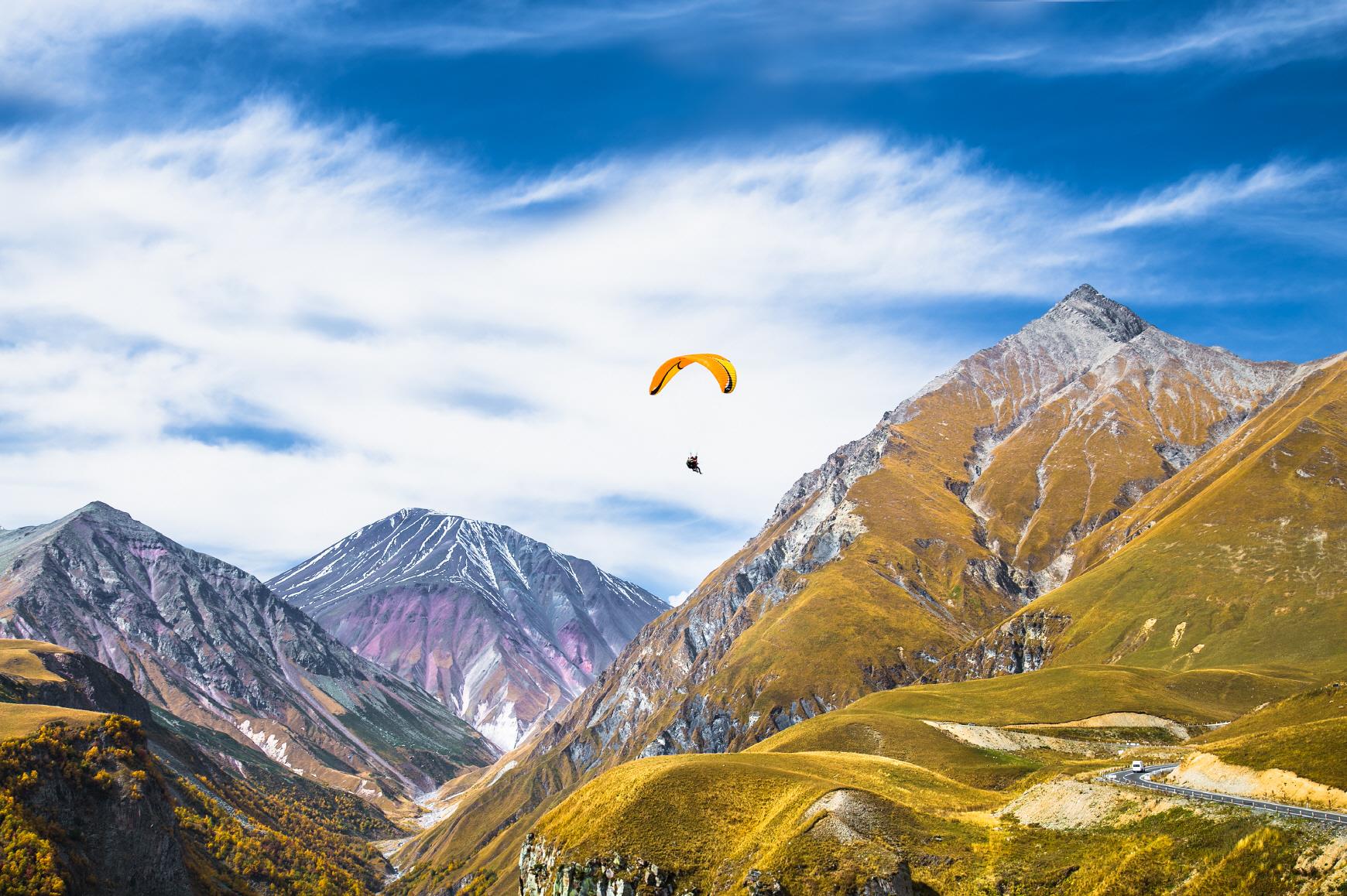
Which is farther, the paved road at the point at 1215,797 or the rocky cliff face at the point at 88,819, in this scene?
the rocky cliff face at the point at 88,819

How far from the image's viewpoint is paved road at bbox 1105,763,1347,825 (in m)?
51.6

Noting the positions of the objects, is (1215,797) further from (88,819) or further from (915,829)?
(88,819)

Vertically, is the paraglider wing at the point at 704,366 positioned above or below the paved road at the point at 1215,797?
above

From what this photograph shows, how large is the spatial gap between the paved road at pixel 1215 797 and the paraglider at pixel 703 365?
1686 inches

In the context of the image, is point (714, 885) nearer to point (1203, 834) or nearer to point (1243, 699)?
point (1203, 834)

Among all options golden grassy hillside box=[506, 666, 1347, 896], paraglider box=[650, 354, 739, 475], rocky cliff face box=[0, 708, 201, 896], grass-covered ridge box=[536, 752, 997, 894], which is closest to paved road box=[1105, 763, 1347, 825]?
golden grassy hillside box=[506, 666, 1347, 896]

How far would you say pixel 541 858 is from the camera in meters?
89.7

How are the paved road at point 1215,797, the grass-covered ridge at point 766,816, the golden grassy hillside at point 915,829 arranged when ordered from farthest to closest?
the grass-covered ridge at point 766,816
the golden grassy hillside at point 915,829
the paved road at point 1215,797

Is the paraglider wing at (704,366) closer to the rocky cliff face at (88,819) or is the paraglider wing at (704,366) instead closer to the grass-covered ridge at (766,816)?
the grass-covered ridge at (766,816)

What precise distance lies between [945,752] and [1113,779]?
49.7m

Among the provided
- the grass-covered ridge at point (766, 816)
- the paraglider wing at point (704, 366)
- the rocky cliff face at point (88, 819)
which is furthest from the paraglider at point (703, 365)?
the rocky cliff face at point (88, 819)

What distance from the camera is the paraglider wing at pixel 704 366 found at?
2749 inches

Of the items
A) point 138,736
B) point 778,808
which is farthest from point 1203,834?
point 138,736

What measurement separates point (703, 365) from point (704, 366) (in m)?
0.16
